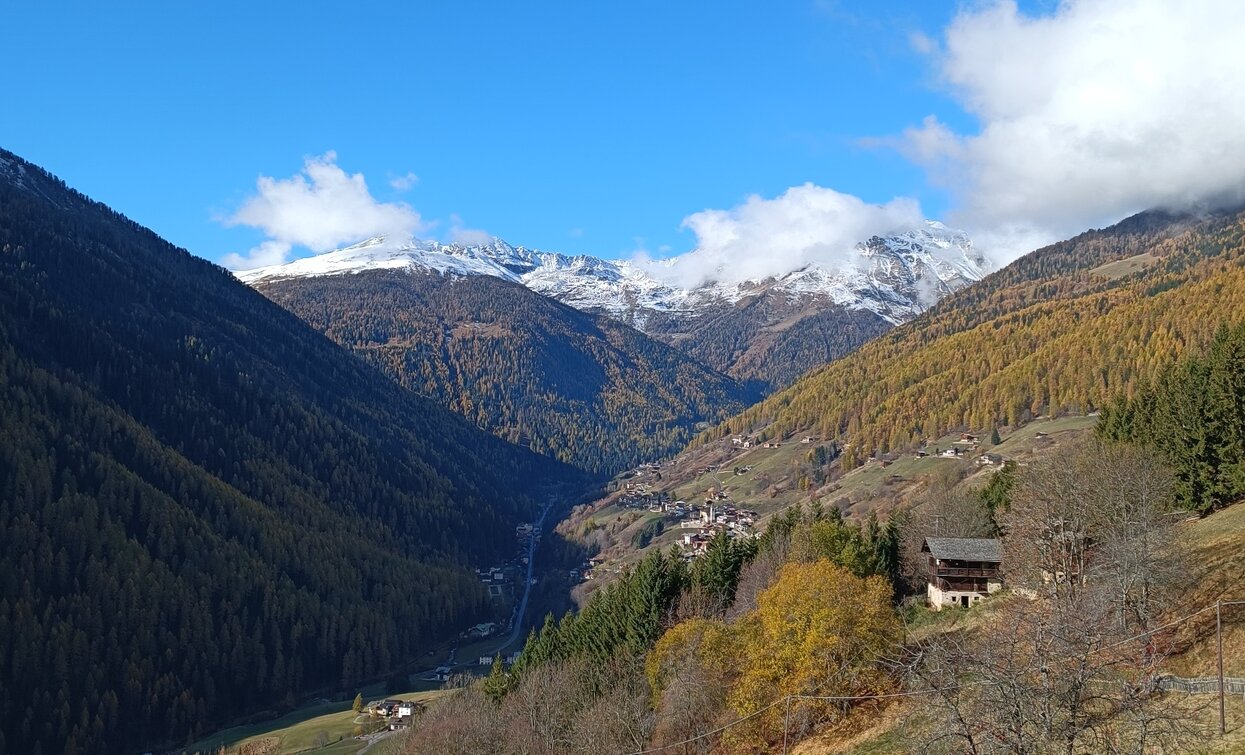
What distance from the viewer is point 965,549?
71.0 metres

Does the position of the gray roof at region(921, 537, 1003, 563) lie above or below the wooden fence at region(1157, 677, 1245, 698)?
above

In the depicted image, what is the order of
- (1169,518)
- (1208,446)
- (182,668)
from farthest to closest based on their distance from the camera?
(182,668) → (1208,446) → (1169,518)

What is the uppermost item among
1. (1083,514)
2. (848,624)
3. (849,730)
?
(1083,514)

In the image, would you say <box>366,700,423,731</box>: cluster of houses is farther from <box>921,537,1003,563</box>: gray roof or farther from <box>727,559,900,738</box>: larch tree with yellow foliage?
<box>921,537,1003,563</box>: gray roof

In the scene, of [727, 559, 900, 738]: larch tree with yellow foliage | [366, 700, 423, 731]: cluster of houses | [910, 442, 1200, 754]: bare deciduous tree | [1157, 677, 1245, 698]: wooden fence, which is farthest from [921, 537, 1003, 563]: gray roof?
[366, 700, 423, 731]: cluster of houses

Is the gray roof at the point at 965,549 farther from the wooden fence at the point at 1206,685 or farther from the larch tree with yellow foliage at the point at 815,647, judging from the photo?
the wooden fence at the point at 1206,685

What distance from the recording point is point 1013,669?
2158cm

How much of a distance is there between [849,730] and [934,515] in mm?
48033

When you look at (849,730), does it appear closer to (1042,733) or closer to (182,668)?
(1042,733)

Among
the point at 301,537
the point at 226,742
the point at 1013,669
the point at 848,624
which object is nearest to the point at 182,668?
the point at 226,742

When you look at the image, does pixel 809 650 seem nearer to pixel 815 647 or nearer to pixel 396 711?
pixel 815 647

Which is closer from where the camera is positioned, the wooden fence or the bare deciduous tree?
the bare deciduous tree

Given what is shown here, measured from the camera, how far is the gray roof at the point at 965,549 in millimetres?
69438

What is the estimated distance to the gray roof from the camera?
228ft
